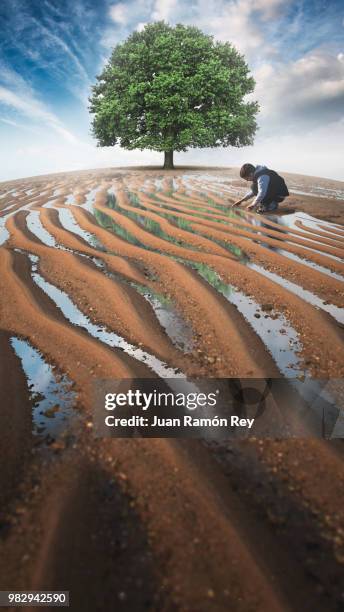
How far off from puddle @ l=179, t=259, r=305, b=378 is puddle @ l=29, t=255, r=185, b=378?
0.91m

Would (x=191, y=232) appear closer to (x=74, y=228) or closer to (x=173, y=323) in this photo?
(x=74, y=228)

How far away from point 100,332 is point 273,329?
5.68ft

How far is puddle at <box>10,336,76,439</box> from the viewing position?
211 centimetres

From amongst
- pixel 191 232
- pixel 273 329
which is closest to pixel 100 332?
pixel 273 329

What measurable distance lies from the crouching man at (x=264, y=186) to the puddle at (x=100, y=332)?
19.6 feet

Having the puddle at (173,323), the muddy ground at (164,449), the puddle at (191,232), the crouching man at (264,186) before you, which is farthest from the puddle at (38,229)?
the crouching man at (264,186)

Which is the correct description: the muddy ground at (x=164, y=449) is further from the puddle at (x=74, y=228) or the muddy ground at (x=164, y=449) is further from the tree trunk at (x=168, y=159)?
the tree trunk at (x=168, y=159)

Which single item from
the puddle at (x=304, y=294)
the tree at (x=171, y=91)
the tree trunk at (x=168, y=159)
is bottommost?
the puddle at (x=304, y=294)

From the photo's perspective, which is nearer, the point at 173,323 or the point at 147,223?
the point at 173,323

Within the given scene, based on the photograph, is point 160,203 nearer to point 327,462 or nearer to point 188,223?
point 188,223

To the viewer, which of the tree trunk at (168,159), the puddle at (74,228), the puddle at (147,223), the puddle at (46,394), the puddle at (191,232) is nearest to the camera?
the puddle at (46,394)

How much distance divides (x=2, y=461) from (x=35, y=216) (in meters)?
7.12

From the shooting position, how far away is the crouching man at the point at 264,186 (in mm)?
8016

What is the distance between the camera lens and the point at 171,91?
20328 mm
